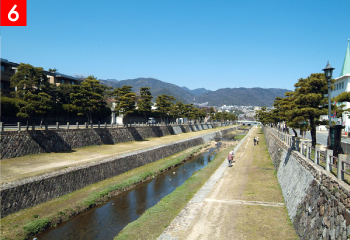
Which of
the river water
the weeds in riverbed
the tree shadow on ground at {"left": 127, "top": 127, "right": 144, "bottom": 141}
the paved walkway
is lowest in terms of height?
the river water

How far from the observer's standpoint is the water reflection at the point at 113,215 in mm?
13273

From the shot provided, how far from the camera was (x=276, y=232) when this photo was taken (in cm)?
1038

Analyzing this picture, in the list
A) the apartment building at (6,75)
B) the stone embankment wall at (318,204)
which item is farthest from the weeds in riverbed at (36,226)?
the apartment building at (6,75)

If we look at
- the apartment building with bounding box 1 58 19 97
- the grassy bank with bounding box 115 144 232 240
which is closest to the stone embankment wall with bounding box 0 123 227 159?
the grassy bank with bounding box 115 144 232 240

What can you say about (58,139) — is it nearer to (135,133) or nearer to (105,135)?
(105,135)

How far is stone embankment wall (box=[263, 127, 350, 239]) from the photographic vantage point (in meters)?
6.73

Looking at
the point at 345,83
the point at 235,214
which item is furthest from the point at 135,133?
the point at 345,83

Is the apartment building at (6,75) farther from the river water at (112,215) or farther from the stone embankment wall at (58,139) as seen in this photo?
the river water at (112,215)

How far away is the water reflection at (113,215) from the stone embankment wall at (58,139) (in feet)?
36.0

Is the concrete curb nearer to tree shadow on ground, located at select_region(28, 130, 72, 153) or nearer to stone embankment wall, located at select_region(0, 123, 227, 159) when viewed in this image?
stone embankment wall, located at select_region(0, 123, 227, 159)

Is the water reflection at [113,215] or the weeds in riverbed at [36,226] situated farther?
the water reflection at [113,215]

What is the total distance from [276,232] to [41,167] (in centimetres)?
1865

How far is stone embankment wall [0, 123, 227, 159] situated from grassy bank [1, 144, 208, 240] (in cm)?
828

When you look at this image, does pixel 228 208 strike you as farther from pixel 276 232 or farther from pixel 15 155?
pixel 15 155
